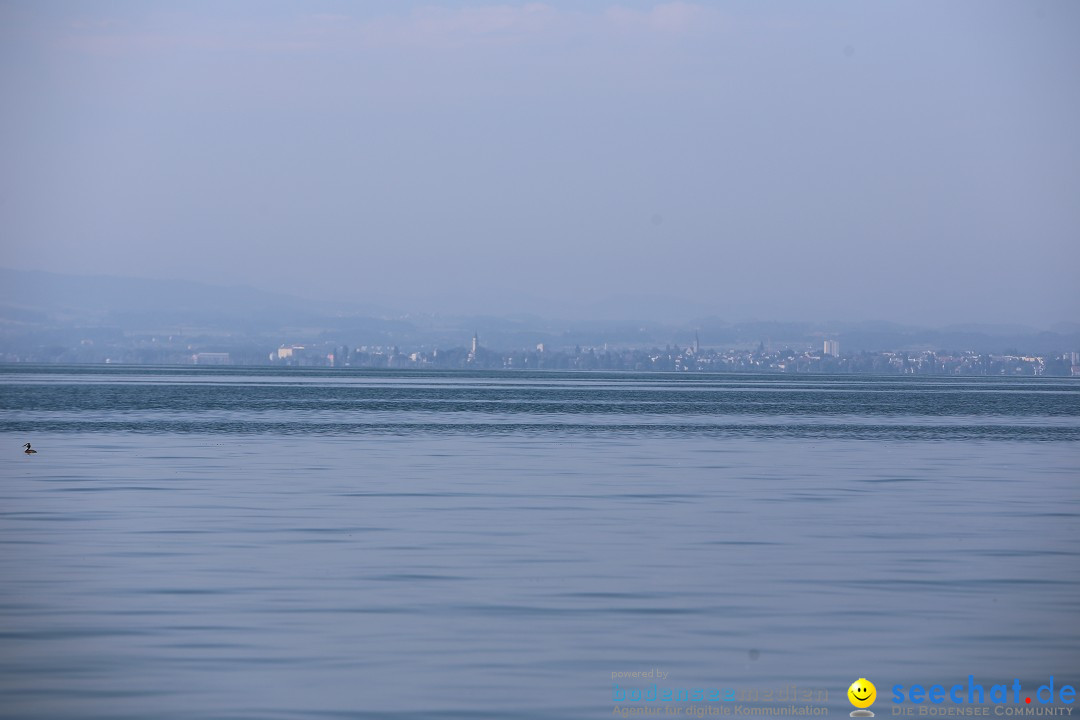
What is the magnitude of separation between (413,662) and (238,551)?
781 cm

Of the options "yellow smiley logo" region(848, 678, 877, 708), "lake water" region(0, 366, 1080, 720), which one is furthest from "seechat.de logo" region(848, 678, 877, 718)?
"lake water" region(0, 366, 1080, 720)

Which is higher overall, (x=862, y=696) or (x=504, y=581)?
(x=504, y=581)

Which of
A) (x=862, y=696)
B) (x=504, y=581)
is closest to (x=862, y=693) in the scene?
(x=862, y=696)

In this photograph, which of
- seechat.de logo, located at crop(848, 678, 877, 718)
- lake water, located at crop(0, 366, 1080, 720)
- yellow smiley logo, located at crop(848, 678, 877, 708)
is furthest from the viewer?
lake water, located at crop(0, 366, 1080, 720)

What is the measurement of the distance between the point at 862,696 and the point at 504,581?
6741 millimetres

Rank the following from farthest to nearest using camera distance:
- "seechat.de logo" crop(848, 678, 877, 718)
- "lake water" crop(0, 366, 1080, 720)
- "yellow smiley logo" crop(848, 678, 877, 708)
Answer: "lake water" crop(0, 366, 1080, 720)
"yellow smiley logo" crop(848, 678, 877, 708)
"seechat.de logo" crop(848, 678, 877, 718)

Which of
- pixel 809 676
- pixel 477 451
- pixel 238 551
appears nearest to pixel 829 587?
pixel 809 676

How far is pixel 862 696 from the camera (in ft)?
40.6

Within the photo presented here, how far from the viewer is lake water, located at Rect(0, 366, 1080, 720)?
13.1 meters

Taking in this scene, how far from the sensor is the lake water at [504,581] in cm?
1306

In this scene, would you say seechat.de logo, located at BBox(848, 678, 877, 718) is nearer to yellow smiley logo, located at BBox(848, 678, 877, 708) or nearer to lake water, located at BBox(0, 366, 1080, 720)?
yellow smiley logo, located at BBox(848, 678, 877, 708)

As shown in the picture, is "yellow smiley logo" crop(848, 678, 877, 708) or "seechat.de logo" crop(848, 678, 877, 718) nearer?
"seechat.de logo" crop(848, 678, 877, 718)

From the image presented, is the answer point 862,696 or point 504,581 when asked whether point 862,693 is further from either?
point 504,581

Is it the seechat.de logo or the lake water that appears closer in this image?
the seechat.de logo
